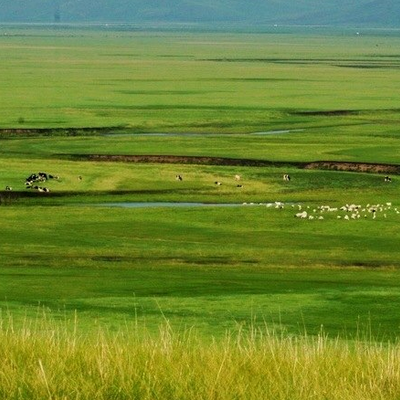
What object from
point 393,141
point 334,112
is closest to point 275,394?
point 393,141

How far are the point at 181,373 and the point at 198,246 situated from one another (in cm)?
2205

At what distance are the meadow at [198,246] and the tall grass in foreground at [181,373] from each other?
25mm

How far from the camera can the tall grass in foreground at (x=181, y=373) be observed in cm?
860

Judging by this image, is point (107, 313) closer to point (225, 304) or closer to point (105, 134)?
point (225, 304)

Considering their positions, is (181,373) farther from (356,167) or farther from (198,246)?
(356,167)

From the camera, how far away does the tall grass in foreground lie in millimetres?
8602

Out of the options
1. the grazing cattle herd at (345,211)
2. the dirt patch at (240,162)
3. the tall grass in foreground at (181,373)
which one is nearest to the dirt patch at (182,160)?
the dirt patch at (240,162)

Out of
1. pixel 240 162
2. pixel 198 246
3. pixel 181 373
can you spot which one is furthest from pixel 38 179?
pixel 181 373

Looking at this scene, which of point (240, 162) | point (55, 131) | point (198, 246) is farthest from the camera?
point (55, 131)

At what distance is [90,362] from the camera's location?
9.38m

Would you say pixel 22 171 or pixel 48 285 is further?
pixel 22 171

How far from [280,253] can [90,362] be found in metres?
21.1

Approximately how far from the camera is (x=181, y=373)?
9062 millimetres

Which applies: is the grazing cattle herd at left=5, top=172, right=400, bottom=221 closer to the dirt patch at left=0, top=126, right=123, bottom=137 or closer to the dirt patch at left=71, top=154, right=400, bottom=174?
the dirt patch at left=71, top=154, right=400, bottom=174
